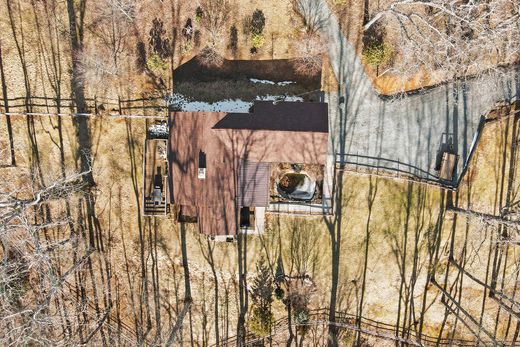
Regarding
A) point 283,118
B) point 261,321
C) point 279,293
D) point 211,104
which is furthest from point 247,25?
point 261,321

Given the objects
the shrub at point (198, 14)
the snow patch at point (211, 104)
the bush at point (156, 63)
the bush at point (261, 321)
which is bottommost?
the bush at point (261, 321)

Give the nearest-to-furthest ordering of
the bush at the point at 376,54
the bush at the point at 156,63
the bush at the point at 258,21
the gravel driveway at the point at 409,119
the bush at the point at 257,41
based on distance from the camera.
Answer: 1. the bush at the point at 376,54
2. the bush at the point at 257,41
3. the bush at the point at 156,63
4. the bush at the point at 258,21
5. the gravel driveway at the point at 409,119

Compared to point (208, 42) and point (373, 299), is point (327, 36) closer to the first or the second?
point (208, 42)

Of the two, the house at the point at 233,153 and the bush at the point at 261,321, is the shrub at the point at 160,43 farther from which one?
the bush at the point at 261,321

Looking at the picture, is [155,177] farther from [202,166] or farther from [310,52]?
[310,52]

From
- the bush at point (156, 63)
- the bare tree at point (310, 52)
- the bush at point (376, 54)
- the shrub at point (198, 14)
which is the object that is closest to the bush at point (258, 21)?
the bare tree at point (310, 52)

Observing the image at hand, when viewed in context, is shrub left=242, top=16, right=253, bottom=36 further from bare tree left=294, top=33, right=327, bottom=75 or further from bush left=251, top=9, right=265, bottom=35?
bare tree left=294, top=33, right=327, bottom=75

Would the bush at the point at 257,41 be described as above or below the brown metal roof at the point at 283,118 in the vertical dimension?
above
